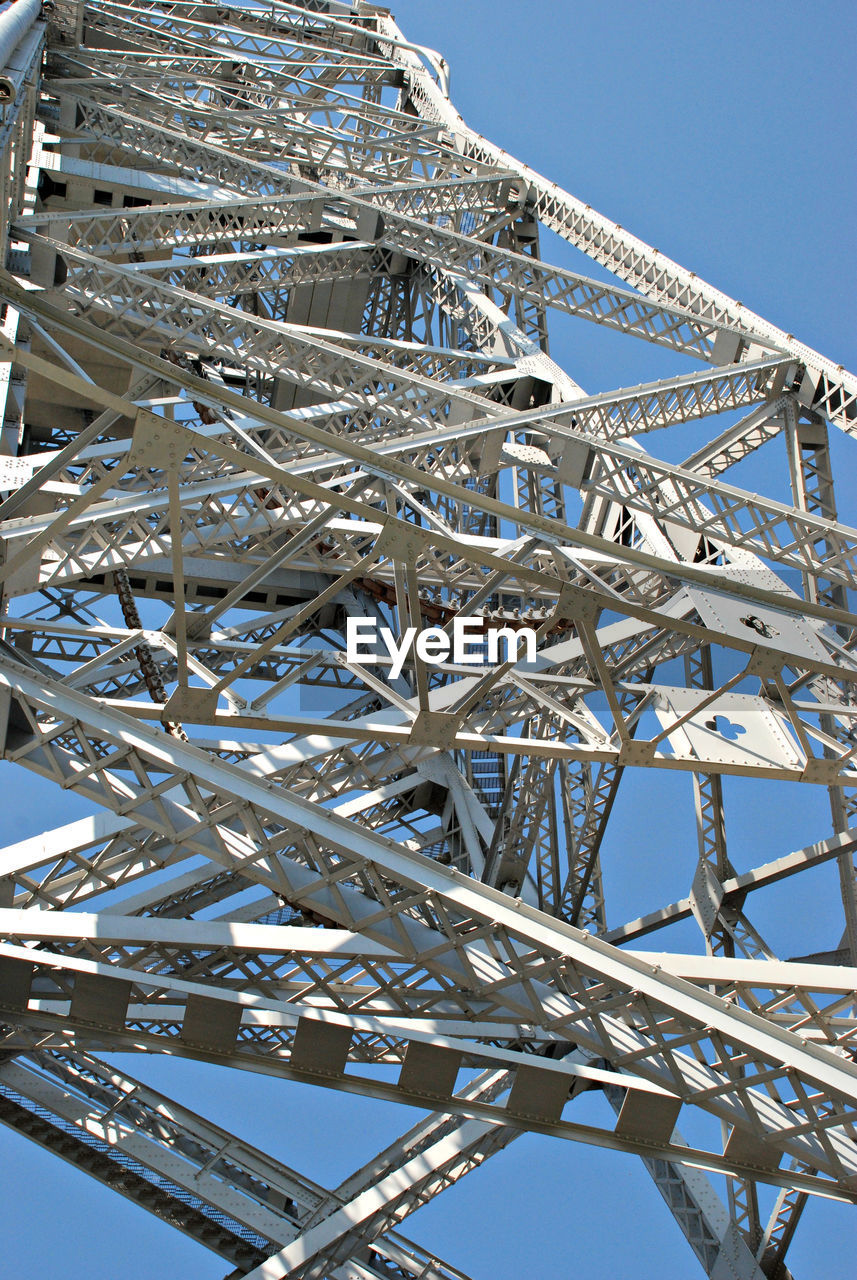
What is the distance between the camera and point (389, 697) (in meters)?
11.2

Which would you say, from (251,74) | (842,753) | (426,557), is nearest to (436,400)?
(426,557)

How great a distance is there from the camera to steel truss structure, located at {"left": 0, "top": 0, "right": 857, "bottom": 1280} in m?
9.80

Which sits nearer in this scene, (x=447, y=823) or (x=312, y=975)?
(x=312, y=975)

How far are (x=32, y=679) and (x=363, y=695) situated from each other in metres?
10.1

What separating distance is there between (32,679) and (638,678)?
7.70 m

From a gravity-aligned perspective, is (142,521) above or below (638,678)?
below

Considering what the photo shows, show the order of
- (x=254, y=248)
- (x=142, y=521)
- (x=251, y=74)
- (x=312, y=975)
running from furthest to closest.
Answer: (x=251, y=74)
(x=254, y=248)
(x=142, y=521)
(x=312, y=975)

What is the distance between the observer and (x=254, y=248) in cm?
2462

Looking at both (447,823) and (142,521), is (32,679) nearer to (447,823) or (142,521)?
(142,521)

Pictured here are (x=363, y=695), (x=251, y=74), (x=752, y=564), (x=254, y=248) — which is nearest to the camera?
(x=752, y=564)

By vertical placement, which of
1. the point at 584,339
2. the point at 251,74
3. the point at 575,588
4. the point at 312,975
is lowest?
the point at 312,975

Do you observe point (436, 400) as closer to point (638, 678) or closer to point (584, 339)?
point (638, 678)

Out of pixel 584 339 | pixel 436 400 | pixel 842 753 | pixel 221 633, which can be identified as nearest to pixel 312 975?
pixel 842 753

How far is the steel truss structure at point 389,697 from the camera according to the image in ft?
32.2
